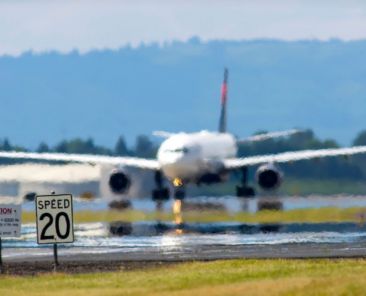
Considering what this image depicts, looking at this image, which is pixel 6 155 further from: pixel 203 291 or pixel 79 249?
pixel 203 291

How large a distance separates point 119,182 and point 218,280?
5229 centimetres

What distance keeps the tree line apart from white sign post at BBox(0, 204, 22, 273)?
4274 cm

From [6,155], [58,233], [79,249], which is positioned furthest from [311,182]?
[58,233]

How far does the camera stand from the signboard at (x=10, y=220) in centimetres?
4016

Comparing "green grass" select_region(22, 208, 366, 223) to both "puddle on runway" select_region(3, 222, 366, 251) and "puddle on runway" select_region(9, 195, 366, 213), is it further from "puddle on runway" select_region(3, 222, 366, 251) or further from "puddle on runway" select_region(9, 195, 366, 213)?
"puddle on runway" select_region(9, 195, 366, 213)

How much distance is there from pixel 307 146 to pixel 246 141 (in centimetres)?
342

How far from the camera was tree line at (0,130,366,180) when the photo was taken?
83.9 m

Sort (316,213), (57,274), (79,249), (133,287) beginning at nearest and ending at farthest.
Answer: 1. (133,287)
2. (57,274)
3. (79,249)
4. (316,213)

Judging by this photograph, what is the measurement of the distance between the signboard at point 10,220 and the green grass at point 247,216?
1843 centimetres

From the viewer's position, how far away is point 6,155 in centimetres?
8488

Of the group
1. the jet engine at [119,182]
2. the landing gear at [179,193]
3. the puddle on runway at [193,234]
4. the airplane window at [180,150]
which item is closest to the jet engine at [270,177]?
the airplane window at [180,150]

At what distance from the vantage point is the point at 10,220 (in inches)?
1583

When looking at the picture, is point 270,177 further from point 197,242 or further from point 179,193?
point 197,242

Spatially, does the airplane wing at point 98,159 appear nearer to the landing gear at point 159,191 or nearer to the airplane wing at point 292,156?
the landing gear at point 159,191
